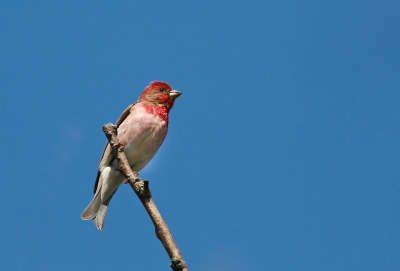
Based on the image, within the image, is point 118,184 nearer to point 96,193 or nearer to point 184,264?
point 96,193

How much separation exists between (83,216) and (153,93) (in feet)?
10.4

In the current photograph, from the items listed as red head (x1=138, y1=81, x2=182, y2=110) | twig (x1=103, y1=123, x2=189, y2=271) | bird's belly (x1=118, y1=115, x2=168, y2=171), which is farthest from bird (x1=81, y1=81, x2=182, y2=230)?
twig (x1=103, y1=123, x2=189, y2=271)

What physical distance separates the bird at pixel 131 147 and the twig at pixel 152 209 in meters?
2.53

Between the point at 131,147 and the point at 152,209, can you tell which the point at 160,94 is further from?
the point at 152,209

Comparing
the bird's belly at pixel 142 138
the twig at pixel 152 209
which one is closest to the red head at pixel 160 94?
the bird's belly at pixel 142 138

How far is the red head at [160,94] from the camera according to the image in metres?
11.9

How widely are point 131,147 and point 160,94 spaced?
1765 mm

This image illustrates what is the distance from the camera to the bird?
10406 mm

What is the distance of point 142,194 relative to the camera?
6.45 m

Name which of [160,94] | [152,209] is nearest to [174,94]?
[160,94]

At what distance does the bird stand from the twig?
253cm

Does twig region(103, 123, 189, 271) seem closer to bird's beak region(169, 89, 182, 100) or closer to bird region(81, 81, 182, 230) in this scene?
bird region(81, 81, 182, 230)

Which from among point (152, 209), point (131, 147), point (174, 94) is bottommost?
point (152, 209)

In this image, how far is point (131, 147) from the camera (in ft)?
35.0
